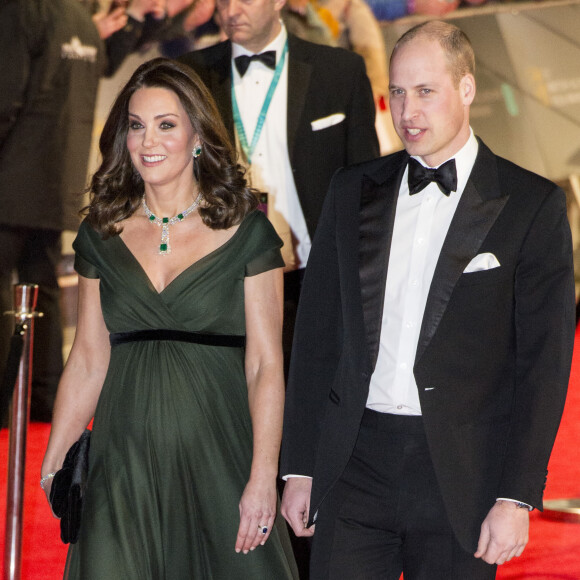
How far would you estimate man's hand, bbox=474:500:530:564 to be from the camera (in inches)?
88.0

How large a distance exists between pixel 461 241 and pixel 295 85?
194 centimetres

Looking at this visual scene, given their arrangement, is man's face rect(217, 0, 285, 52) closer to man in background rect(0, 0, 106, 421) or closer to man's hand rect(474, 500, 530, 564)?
man's hand rect(474, 500, 530, 564)

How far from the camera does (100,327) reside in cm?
289

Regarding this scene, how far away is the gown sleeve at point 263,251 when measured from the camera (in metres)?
2.81

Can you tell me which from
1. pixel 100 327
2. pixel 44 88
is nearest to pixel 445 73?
pixel 100 327

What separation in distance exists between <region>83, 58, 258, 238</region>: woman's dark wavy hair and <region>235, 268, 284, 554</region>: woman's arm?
22 centimetres

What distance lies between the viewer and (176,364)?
2750 mm

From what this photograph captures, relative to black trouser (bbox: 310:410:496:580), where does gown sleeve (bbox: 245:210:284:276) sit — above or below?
above

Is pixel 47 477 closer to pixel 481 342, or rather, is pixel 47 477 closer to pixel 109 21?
pixel 481 342

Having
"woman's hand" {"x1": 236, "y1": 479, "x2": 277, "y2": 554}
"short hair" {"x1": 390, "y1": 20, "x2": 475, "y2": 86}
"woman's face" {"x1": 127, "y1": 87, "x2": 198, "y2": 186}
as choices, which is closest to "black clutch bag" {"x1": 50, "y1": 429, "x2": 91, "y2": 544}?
"woman's hand" {"x1": 236, "y1": 479, "x2": 277, "y2": 554}

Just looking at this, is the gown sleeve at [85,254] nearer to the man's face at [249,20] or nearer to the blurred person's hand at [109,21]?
the man's face at [249,20]

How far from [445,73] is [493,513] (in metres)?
0.99

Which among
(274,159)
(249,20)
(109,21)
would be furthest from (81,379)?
(109,21)

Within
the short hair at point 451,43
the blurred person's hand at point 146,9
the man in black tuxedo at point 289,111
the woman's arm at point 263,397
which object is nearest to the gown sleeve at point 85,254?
the woman's arm at point 263,397
